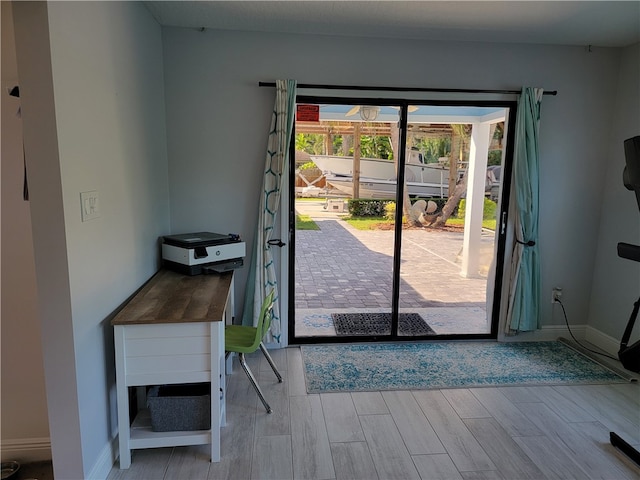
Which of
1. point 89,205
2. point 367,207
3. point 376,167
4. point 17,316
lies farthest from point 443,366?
point 17,316

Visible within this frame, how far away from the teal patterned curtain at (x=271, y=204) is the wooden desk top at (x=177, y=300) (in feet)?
1.45

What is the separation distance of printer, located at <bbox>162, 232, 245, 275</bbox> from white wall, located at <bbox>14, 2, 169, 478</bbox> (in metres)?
0.35

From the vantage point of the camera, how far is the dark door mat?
3553 mm

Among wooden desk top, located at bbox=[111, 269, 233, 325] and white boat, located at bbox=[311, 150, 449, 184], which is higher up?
white boat, located at bbox=[311, 150, 449, 184]

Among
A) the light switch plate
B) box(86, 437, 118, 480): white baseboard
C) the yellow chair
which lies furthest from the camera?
the yellow chair

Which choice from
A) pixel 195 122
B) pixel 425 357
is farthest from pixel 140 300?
pixel 425 357

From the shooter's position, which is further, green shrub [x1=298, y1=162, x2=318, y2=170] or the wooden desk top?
green shrub [x1=298, y1=162, x2=318, y2=170]

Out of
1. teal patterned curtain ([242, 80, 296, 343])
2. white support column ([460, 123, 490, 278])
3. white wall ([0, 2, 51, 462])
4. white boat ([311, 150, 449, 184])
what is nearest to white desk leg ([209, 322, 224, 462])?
white wall ([0, 2, 51, 462])

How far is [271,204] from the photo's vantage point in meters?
3.10

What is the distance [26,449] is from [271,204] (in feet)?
6.66

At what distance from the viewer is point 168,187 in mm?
3078

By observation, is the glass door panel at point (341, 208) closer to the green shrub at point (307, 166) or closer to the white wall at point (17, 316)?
the green shrub at point (307, 166)

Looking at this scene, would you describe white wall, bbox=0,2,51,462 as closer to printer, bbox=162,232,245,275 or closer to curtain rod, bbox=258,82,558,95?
printer, bbox=162,232,245,275

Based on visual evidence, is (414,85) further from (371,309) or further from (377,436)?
(377,436)
